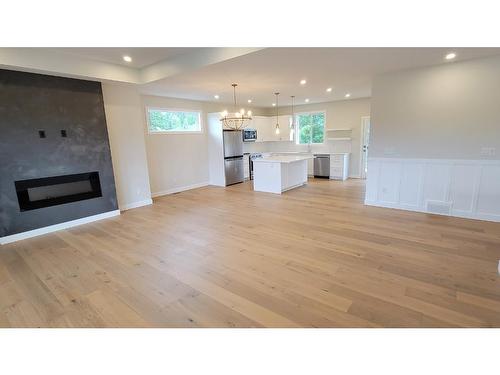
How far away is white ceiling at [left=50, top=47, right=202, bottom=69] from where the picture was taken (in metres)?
3.59

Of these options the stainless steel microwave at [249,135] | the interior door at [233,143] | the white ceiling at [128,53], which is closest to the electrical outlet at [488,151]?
the white ceiling at [128,53]

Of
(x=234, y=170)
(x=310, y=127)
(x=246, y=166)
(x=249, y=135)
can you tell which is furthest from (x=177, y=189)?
(x=310, y=127)

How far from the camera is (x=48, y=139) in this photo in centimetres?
401

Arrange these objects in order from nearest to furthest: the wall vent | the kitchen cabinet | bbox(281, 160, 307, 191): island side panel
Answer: the wall vent → bbox(281, 160, 307, 191): island side panel → the kitchen cabinet

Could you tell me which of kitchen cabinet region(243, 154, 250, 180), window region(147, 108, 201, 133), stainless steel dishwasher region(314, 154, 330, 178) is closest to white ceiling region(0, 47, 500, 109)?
window region(147, 108, 201, 133)

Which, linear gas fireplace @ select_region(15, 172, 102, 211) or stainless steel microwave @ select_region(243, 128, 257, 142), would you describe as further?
stainless steel microwave @ select_region(243, 128, 257, 142)

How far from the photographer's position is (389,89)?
451cm

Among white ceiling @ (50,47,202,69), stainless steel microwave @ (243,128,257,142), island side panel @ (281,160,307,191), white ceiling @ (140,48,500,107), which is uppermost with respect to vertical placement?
white ceiling @ (50,47,202,69)

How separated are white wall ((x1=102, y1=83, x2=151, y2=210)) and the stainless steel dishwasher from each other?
5486mm

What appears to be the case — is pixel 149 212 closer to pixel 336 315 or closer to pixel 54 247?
pixel 54 247

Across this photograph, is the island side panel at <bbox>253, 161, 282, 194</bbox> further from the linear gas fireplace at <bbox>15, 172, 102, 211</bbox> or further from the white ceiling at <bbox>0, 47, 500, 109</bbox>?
the linear gas fireplace at <bbox>15, 172, 102, 211</bbox>

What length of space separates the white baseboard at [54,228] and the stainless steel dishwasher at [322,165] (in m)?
6.21

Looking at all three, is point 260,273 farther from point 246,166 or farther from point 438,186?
point 246,166

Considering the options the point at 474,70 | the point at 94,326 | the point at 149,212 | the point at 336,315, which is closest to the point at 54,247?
the point at 149,212
